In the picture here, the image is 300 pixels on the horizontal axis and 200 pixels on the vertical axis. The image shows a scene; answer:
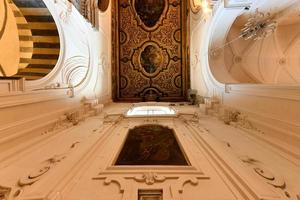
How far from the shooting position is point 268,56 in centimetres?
973

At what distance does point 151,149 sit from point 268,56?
8434 mm

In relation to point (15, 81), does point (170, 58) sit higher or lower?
higher

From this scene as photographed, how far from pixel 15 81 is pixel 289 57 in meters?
10.2

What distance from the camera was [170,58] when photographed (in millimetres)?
11008

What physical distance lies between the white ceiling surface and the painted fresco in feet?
19.5

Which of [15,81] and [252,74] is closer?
[15,81]

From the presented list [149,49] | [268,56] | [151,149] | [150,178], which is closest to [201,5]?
[149,49]

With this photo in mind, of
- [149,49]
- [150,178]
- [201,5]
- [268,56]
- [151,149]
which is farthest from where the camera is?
[149,49]

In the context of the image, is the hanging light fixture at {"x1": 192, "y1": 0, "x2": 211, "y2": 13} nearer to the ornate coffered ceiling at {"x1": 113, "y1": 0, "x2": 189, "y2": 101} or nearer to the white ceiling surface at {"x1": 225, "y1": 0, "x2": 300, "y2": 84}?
the white ceiling surface at {"x1": 225, "y1": 0, "x2": 300, "y2": 84}

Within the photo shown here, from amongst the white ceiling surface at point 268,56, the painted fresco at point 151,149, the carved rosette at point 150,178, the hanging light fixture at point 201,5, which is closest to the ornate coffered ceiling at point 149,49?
the hanging light fixture at point 201,5

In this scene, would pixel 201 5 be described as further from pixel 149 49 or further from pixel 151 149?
pixel 151 149

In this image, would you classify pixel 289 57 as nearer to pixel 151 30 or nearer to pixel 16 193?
pixel 151 30

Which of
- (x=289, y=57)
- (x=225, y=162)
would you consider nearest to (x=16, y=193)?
(x=225, y=162)

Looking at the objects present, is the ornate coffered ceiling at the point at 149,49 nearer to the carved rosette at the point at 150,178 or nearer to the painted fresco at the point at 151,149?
the painted fresco at the point at 151,149
